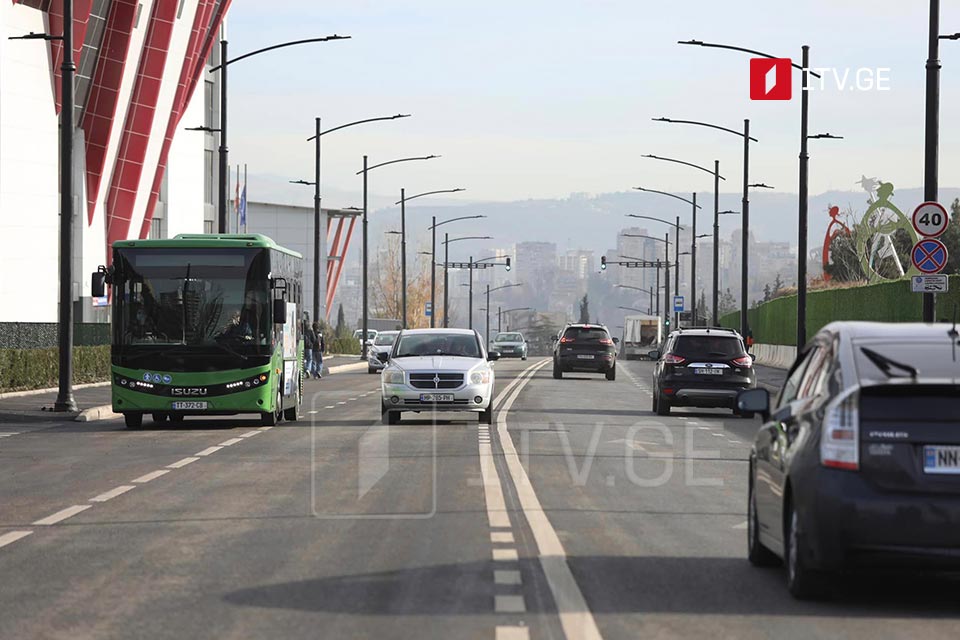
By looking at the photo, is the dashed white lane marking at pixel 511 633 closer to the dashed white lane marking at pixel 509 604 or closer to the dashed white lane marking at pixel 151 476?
the dashed white lane marking at pixel 509 604

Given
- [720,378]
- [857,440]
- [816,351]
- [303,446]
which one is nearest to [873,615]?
[857,440]

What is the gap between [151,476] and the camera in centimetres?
1920

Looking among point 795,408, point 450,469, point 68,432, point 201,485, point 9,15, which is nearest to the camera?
point 795,408

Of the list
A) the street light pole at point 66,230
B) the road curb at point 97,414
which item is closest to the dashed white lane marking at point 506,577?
the road curb at point 97,414

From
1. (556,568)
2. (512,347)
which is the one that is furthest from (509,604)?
(512,347)

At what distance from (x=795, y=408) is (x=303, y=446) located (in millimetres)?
14153

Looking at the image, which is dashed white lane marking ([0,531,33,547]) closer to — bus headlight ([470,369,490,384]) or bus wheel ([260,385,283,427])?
bus wheel ([260,385,283,427])

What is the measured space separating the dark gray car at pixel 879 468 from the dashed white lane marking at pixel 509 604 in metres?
1.56

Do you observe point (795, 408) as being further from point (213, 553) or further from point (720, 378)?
point (720, 378)

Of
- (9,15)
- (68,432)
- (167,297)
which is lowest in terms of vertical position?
(68,432)

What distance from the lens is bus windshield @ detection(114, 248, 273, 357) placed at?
94.1ft

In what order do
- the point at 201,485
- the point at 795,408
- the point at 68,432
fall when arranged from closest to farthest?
the point at 795,408, the point at 201,485, the point at 68,432

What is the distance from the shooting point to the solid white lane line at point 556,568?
9.23 meters

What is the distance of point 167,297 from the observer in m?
28.9
